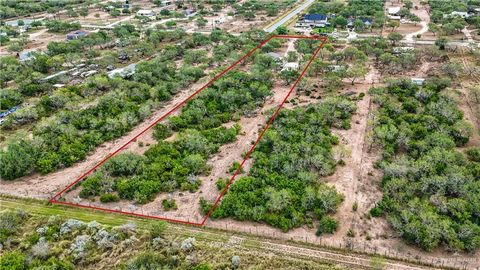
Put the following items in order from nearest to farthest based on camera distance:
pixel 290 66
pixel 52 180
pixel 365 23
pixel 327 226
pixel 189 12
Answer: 1. pixel 327 226
2. pixel 52 180
3. pixel 290 66
4. pixel 365 23
5. pixel 189 12

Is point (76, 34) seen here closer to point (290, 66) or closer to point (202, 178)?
point (290, 66)

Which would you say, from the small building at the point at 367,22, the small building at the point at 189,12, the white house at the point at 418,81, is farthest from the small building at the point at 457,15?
the small building at the point at 189,12

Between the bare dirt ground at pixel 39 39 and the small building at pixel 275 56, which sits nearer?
A: the small building at pixel 275 56

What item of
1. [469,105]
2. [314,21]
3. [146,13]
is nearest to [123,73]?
[469,105]

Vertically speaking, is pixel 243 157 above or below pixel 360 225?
above

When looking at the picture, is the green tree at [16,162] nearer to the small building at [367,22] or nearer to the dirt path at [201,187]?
the dirt path at [201,187]

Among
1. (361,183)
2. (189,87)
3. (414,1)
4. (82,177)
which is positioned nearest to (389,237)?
(361,183)
